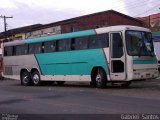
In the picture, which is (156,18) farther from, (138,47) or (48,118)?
(48,118)

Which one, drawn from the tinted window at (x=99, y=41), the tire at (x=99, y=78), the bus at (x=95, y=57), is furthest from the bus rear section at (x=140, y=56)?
the tire at (x=99, y=78)

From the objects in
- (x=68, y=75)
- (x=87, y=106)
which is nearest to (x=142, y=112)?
(x=87, y=106)

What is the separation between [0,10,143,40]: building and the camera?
6341 cm

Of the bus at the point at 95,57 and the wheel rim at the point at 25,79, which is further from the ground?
the bus at the point at 95,57

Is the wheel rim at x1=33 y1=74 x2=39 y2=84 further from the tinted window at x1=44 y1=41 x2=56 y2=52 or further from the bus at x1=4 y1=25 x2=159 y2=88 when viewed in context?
the tinted window at x1=44 y1=41 x2=56 y2=52

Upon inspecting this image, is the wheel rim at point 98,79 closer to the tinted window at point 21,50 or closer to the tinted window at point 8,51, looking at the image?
the tinted window at point 21,50

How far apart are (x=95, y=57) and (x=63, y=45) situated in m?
3.24

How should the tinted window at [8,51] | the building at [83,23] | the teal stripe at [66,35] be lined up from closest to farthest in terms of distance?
the teal stripe at [66,35] < the tinted window at [8,51] < the building at [83,23]

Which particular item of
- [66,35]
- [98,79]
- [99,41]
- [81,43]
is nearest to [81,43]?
[81,43]

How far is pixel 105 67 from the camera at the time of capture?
22438mm

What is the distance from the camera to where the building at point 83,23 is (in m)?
63.4

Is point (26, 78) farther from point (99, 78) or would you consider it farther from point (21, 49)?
point (99, 78)

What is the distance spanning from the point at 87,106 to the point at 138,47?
8.00m

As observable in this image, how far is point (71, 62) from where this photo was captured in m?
24.9
